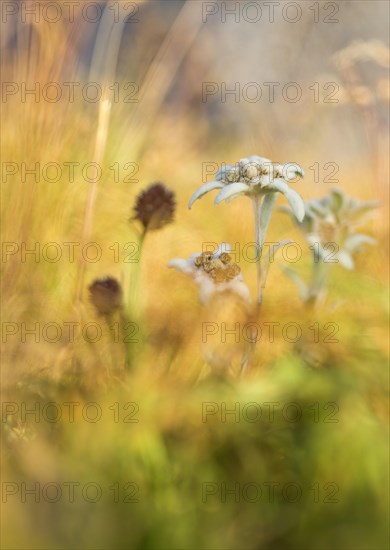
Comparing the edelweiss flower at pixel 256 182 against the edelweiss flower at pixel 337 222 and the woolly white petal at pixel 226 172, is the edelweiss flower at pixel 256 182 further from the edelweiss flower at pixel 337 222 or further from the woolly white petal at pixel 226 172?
the edelweiss flower at pixel 337 222

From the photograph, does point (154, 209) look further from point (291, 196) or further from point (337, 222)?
point (337, 222)

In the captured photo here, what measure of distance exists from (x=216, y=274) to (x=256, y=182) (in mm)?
149

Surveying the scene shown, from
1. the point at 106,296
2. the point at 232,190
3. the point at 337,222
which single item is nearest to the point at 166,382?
the point at 106,296

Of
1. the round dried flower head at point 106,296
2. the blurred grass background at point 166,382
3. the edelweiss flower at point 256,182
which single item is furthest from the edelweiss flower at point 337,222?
the round dried flower head at point 106,296

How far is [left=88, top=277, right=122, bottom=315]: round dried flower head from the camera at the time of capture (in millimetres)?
908

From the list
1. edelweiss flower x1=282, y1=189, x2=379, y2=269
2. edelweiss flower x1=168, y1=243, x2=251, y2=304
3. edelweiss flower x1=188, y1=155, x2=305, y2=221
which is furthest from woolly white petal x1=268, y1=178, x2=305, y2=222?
edelweiss flower x1=282, y1=189, x2=379, y2=269

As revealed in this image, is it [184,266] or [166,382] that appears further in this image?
[184,266]

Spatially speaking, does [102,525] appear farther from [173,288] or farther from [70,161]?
[70,161]

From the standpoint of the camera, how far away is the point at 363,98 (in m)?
1.48

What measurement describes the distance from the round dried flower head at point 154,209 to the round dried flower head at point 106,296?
0.54 ft

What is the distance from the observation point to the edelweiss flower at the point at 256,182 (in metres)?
0.94

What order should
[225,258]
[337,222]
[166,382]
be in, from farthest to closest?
[337,222] → [225,258] → [166,382]

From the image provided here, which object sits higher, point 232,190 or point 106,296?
point 232,190

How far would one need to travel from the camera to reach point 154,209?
105 cm
